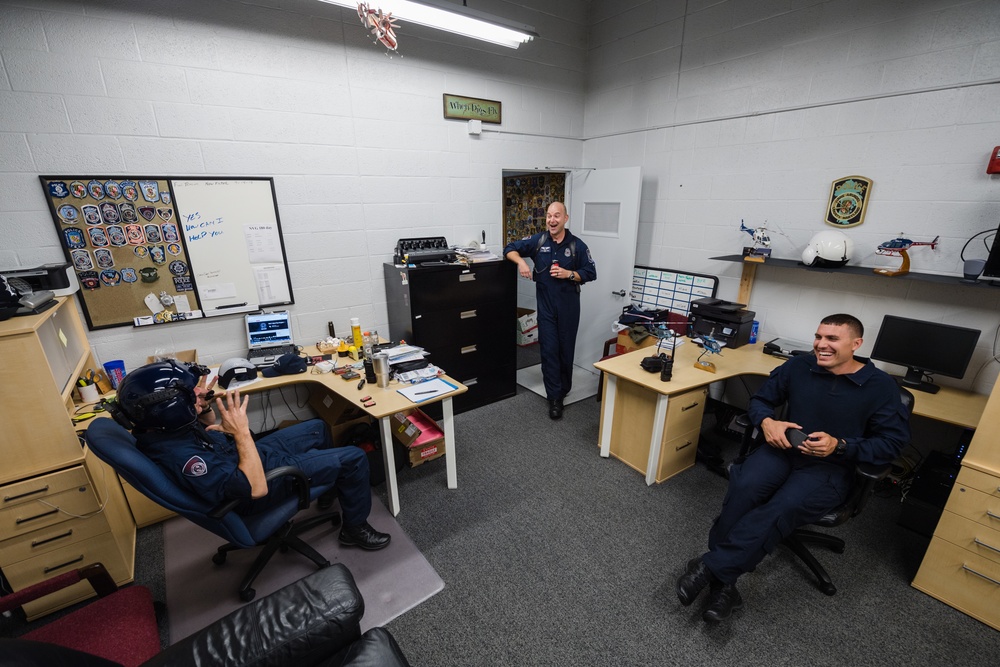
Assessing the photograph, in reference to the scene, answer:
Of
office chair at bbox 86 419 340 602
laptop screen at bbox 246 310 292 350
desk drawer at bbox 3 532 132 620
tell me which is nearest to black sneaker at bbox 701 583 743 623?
office chair at bbox 86 419 340 602

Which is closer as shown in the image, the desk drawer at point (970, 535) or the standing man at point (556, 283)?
the desk drawer at point (970, 535)

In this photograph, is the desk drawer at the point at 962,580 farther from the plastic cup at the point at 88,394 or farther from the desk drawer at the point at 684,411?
Result: the plastic cup at the point at 88,394

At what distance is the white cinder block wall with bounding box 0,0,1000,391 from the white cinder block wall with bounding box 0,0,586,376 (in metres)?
0.01

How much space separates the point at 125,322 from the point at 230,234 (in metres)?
0.83

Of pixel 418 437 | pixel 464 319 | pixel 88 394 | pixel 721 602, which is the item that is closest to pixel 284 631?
pixel 418 437

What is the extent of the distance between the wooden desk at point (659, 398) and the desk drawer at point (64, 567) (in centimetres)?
278

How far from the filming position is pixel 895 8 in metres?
2.38

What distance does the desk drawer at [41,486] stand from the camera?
5.58 ft

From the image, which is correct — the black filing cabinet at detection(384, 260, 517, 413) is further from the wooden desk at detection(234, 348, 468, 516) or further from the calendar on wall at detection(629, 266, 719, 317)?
the calendar on wall at detection(629, 266, 719, 317)

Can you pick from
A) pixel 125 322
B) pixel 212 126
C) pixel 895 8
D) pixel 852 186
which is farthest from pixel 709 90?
pixel 125 322

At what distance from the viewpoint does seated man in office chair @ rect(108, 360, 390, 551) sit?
1.48 m

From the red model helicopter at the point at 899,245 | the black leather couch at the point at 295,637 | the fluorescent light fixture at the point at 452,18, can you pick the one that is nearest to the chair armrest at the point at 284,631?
the black leather couch at the point at 295,637

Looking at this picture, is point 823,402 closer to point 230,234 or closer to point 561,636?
point 561,636

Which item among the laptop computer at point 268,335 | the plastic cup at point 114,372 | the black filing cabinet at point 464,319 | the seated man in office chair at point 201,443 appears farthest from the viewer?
the black filing cabinet at point 464,319
